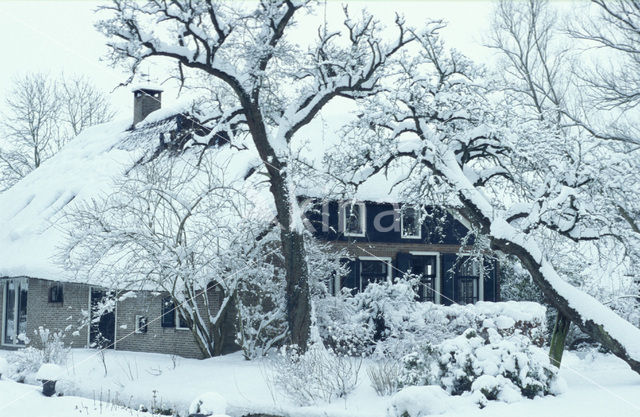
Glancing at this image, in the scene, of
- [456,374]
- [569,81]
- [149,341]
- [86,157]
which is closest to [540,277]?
[456,374]

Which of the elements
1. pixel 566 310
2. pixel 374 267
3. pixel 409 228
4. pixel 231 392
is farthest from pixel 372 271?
pixel 566 310

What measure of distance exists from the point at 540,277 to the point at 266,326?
22.8 feet

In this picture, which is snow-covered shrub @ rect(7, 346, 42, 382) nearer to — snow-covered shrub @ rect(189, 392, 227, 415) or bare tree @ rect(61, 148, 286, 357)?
bare tree @ rect(61, 148, 286, 357)

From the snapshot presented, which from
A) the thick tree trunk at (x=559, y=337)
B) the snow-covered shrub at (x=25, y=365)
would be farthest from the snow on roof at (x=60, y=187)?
the thick tree trunk at (x=559, y=337)

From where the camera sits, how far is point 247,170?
20.0m

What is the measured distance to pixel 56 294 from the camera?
24.3 metres

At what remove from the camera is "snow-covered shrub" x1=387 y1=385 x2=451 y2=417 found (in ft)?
Result: 34.9

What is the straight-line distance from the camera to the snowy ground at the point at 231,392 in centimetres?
1095

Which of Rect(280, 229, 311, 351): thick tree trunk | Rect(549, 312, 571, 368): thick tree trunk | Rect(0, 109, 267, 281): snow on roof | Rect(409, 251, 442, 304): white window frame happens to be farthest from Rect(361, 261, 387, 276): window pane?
Rect(549, 312, 571, 368): thick tree trunk

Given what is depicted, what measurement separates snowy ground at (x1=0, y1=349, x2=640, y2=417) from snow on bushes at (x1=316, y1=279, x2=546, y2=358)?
1495mm

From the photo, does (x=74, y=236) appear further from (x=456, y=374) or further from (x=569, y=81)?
(x=569, y=81)

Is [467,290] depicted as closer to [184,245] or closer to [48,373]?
[184,245]

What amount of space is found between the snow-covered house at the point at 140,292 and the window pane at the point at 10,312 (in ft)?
0.11

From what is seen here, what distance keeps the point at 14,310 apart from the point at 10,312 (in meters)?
0.63
